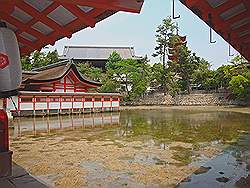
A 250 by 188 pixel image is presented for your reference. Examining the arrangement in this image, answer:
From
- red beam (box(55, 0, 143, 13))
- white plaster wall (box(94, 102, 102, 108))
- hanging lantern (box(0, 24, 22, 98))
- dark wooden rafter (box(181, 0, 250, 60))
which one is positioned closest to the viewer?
red beam (box(55, 0, 143, 13))

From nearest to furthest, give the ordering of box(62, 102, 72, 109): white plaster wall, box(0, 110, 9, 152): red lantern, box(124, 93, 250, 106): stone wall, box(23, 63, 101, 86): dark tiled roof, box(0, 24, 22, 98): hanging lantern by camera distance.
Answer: box(0, 24, 22, 98): hanging lantern, box(0, 110, 9, 152): red lantern, box(62, 102, 72, 109): white plaster wall, box(23, 63, 101, 86): dark tiled roof, box(124, 93, 250, 106): stone wall

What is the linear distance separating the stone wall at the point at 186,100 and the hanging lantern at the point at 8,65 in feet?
113

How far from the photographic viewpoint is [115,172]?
5738 mm

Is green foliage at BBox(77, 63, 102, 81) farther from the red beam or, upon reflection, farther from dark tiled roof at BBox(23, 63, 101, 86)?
the red beam

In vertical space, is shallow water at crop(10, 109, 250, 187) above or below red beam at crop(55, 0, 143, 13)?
below

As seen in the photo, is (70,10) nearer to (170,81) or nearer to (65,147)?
(65,147)

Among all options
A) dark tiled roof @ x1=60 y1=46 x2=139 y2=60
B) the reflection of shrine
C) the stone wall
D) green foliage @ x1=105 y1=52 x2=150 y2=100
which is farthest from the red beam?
dark tiled roof @ x1=60 y1=46 x2=139 y2=60

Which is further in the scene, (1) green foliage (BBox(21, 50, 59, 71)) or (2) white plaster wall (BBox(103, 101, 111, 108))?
(1) green foliage (BBox(21, 50, 59, 71))

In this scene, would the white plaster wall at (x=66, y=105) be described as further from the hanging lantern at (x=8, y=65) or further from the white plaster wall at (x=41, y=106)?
the hanging lantern at (x=8, y=65)

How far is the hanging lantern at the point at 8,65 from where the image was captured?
3.28m

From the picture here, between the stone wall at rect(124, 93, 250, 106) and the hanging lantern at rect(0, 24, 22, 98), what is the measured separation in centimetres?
3442

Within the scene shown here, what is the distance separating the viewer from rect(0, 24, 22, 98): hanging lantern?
328 centimetres

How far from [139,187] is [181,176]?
3.54 feet

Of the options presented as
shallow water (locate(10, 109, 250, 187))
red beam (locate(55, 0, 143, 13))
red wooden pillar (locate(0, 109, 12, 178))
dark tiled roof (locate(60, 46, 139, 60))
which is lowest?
shallow water (locate(10, 109, 250, 187))
